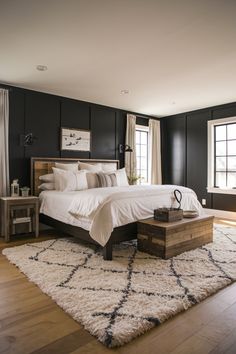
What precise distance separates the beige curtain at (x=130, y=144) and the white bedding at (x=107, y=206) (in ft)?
7.37

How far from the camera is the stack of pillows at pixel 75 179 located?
412 centimetres

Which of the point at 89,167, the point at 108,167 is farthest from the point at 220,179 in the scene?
the point at 89,167

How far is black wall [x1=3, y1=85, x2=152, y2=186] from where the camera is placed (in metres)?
4.34

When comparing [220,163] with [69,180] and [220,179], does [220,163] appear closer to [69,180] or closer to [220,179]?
[220,179]

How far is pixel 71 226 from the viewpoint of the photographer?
3.43 m

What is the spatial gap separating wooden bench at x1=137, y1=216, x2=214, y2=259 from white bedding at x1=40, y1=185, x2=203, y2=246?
0.21 m

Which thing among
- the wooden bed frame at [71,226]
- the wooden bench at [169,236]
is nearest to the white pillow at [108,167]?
the wooden bed frame at [71,226]

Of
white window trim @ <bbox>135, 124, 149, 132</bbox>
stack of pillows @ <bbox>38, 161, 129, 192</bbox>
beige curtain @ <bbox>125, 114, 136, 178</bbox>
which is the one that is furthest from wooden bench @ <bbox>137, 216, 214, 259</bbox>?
white window trim @ <bbox>135, 124, 149, 132</bbox>

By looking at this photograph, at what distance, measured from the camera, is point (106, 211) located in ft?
9.44

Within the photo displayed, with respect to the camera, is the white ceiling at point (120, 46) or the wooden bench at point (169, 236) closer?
the white ceiling at point (120, 46)

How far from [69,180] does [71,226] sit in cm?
93

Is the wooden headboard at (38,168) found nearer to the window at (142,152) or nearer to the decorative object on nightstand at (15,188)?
the decorative object on nightstand at (15,188)

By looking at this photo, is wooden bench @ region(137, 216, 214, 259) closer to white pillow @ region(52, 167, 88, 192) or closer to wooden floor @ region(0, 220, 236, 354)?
wooden floor @ region(0, 220, 236, 354)

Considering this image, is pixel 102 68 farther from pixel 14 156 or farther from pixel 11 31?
pixel 14 156
